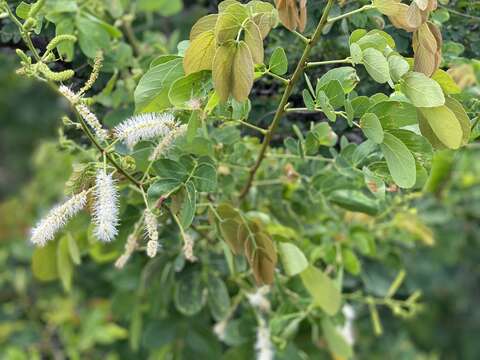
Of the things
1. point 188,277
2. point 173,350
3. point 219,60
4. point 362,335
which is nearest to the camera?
point 219,60

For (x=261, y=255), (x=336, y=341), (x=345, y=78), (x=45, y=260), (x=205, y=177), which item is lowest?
(x=336, y=341)

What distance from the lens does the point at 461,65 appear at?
100cm

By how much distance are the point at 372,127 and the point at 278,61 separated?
106 millimetres

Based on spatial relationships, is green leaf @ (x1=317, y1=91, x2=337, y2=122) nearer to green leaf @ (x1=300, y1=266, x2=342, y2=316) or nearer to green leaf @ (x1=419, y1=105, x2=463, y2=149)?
green leaf @ (x1=419, y1=105, x2=463, y2=149)

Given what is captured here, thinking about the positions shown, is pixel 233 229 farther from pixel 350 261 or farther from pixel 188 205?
pixel 350 261

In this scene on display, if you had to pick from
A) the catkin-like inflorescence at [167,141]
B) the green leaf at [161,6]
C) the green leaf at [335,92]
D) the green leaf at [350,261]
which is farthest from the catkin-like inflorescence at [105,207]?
the green leaf at [161,6]

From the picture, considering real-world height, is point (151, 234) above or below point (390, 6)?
below

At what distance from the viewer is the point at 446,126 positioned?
71 centimetres

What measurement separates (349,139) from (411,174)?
0.27 meters

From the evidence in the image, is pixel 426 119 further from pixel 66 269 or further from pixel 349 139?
pixel 66 269

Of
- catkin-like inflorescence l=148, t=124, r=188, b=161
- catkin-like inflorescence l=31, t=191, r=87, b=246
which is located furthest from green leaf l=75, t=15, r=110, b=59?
catkin-like inflorescence l=31, t=191, r=87, b=246

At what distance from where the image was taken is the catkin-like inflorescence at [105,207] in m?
0.67

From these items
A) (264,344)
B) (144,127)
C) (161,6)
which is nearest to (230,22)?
(144,127)

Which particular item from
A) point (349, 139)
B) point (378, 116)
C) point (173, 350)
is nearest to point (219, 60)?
point (378, 116)
